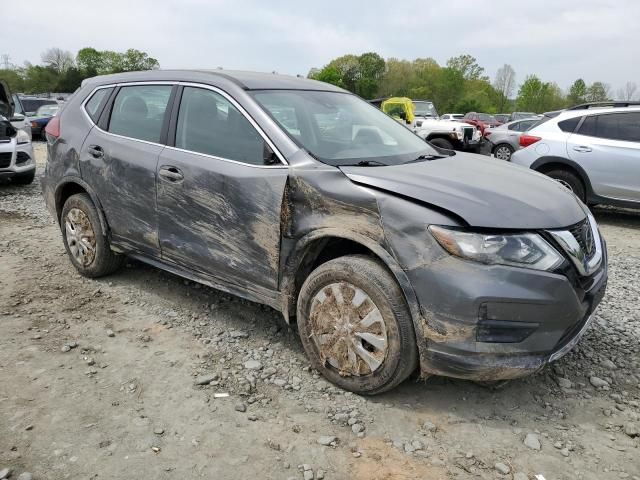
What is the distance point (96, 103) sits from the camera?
14.0 feet

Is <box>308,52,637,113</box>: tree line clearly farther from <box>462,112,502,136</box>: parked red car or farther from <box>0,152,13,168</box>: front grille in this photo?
<box>0,152,13,168</box>: front grille

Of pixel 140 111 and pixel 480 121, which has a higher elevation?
pixel 140 111

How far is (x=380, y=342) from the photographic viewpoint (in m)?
2.68

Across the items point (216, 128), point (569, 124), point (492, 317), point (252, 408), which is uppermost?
point (569, 124)

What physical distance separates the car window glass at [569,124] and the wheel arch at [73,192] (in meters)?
6.35

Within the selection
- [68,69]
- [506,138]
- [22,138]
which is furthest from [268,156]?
[68,69]

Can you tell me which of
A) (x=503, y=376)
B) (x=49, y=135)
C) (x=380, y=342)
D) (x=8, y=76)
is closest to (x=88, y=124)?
(x=49, y=135)

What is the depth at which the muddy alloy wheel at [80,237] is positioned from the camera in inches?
169

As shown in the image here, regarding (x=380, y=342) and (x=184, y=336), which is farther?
(x=184, y=336)

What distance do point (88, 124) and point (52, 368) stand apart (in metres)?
2.03

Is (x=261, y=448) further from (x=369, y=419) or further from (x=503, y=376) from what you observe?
(x=503, y=376)

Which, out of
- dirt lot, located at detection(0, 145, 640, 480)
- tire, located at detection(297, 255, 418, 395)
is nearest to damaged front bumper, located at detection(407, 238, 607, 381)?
tire, located at detection(297, 255, 418, 395)

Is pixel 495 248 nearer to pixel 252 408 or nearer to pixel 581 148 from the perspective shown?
pixel 252 408

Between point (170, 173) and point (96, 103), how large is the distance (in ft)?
4.42
